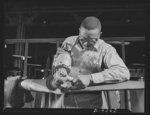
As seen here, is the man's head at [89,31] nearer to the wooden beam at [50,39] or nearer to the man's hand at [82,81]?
the wooden beam at [50,39]

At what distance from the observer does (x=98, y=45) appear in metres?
4.27

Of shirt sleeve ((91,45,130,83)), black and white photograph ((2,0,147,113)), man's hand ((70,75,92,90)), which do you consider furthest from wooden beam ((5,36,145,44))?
man's hand ((70,75,92,90))

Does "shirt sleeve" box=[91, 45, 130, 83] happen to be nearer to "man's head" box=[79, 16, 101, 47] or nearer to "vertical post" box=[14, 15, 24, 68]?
"man's head" box=[79, 16, 101, 47]

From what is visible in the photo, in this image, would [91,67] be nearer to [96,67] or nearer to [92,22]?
[96,67]

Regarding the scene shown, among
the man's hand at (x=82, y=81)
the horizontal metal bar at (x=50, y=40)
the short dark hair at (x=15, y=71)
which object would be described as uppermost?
the horizontal metal bar at (x=50, y=40)

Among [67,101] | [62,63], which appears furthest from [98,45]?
[67,101]

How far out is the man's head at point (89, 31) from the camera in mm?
4258

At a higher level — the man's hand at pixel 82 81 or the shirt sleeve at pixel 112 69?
the shirt sleeve at pixel 112 69

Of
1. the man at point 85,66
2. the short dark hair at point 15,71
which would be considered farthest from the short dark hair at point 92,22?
the short dark hair at point 15,71

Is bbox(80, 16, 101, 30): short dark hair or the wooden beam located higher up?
bbox(80, 16, 101, 30): short dark hair

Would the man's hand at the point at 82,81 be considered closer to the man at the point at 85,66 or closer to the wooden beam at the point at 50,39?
the man at the point at 85,66

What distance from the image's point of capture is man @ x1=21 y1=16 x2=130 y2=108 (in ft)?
13.9

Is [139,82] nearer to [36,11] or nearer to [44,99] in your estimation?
[44,99]

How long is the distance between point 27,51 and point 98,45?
78cm
